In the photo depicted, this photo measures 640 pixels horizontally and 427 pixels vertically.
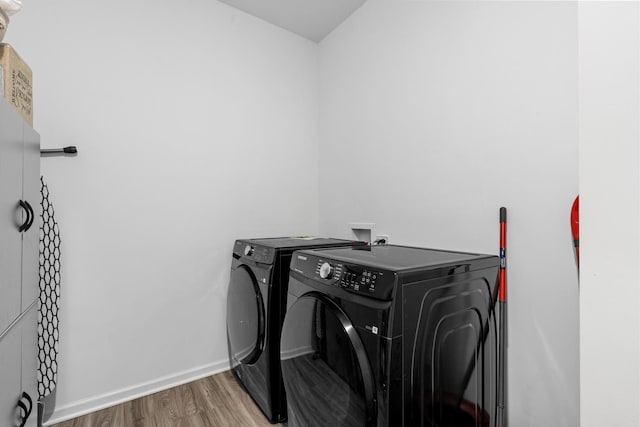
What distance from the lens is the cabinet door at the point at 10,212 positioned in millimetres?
974

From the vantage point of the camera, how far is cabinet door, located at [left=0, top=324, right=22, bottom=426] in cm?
97

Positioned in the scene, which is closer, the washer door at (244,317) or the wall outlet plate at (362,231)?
the washer door at (244,317)

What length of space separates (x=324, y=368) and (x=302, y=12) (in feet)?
7.81

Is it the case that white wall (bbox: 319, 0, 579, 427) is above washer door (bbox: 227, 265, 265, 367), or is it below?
above

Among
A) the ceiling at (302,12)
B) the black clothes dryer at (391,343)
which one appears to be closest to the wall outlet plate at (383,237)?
the black clothes dryer at (391,343)

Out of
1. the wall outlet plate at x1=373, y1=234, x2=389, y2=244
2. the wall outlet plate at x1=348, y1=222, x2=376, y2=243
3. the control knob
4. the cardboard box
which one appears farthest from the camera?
the wall outlet plate at x1=348, y1=222, x2=376, y2=243

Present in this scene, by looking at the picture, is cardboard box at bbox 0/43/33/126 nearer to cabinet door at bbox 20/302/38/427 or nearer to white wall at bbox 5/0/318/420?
white wall at bbox 5/0/318/420

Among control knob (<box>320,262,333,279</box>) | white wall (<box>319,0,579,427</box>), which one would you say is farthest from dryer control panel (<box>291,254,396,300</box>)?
white wall (<box>319,0,579,427</box>)

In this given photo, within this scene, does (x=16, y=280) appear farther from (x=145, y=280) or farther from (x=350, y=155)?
(x=350, y=155)

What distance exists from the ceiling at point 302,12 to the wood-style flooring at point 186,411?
2618mm

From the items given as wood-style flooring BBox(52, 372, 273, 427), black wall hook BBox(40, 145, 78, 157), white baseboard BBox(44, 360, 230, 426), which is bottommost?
wood-style flooring BBox(52, 372, 273, 427)

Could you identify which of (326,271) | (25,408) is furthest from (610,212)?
(25,408)

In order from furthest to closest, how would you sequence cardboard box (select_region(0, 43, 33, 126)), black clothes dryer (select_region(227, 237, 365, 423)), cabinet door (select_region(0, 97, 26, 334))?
black clothes dryer (select_region(227, 237, 365, 423))
cardboard box (select_region(0, 43, 33, 126))
cabinet door (select_region(0, 97, 26, 334))

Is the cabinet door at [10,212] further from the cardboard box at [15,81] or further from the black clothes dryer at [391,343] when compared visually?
the black clothes dryer at [391,343]
